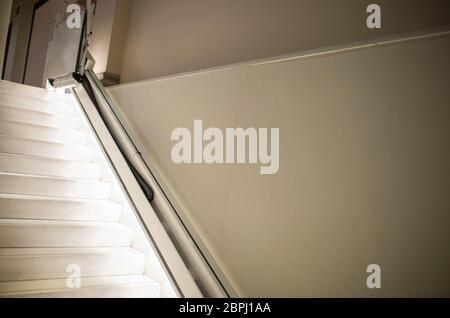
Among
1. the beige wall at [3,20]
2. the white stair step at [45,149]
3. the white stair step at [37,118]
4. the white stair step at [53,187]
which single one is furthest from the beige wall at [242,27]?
the beige wall at [3,20]

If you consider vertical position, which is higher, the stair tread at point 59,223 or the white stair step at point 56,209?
the white stair step at point 56,209

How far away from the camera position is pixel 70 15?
473 centimetres

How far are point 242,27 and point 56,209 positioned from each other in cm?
203

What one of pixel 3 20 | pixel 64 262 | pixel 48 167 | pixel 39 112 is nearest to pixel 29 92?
pixel 39 112

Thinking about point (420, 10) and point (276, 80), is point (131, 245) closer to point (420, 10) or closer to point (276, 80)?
point (276, 80)

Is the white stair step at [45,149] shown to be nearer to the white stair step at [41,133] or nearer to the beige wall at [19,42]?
the white stair step at [41,133]

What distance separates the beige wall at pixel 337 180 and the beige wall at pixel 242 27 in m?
0.33

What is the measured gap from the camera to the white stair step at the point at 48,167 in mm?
2619

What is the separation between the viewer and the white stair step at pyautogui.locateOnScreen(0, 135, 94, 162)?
9.11 feet

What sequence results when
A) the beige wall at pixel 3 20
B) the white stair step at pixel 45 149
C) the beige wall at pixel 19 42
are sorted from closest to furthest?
the beige wall at pixel 3 20, the white stair step at pixel 45 149, the beige wall at pixel 19 42

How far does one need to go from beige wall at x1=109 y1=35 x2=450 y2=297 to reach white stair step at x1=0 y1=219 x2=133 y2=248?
0.57 meters

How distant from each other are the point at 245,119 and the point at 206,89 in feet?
1.52
